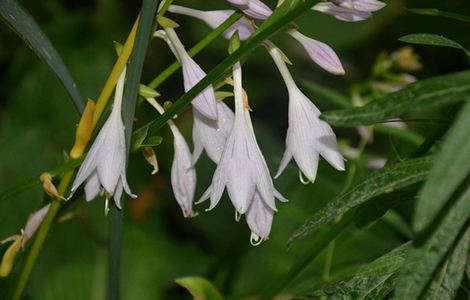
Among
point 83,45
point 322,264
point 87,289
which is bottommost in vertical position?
point 322,264

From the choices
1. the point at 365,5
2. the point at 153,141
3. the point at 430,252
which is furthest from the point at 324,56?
the point at 430,252

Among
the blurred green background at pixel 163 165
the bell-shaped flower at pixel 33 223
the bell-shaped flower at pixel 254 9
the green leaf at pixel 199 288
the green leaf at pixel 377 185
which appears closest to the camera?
the green leaf at pixel 377 185

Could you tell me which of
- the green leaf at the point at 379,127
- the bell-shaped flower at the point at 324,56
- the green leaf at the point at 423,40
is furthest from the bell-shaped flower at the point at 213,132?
the green leaf at the point at 379,127

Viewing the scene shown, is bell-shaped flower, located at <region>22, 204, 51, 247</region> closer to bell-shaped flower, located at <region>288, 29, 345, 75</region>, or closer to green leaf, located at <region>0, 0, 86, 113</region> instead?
green leaf, located at <region>0, 0, 86, 113</region>

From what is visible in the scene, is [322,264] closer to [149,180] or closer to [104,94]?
[149,180]

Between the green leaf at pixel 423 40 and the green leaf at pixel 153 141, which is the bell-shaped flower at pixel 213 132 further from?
the green leaf at pixel 423 40

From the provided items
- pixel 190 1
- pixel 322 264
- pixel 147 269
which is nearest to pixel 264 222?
pixel 322 264
